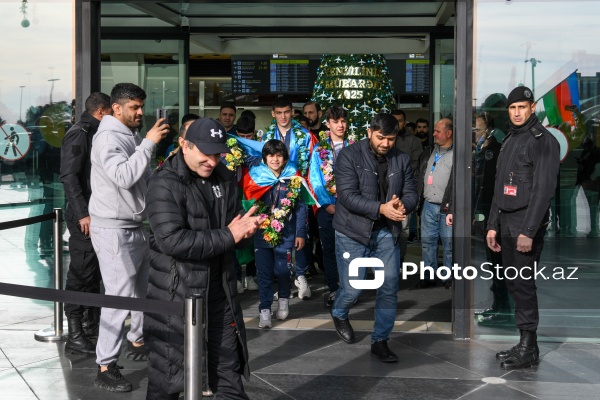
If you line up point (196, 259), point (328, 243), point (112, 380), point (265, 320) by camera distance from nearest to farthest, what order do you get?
point (196, 259), point (112, 380), point (265, 320), point (328, 243)

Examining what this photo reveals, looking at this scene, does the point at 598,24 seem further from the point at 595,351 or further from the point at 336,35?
the point at 336,35

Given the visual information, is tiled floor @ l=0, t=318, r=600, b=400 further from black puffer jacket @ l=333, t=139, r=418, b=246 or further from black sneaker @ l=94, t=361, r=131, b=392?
black puffer jacket @ l=333, t=139, r=418, b=246

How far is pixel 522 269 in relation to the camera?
7000mm

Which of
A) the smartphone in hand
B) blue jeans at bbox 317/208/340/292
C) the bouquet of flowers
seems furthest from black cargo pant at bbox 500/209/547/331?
the smartphone in hand

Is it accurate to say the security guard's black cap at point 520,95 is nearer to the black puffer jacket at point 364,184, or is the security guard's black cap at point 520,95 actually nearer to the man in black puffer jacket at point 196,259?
the black puffer jacket at point 364,184

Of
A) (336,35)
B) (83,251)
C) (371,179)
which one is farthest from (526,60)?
(336,35)

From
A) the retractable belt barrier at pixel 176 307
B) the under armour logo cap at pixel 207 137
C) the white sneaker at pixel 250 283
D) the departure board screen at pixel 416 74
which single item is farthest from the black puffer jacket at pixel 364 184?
the departure board screen at pixel 416 74

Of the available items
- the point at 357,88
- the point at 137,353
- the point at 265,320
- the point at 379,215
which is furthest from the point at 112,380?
the point at 357,88

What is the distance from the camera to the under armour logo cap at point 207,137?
465 cm

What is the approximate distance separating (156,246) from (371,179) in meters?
2.72

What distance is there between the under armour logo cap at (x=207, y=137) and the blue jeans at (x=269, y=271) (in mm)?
3793

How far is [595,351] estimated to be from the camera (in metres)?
7.61

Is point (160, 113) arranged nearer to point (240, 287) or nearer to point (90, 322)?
point (240, 287)

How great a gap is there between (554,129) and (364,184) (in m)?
1.89
